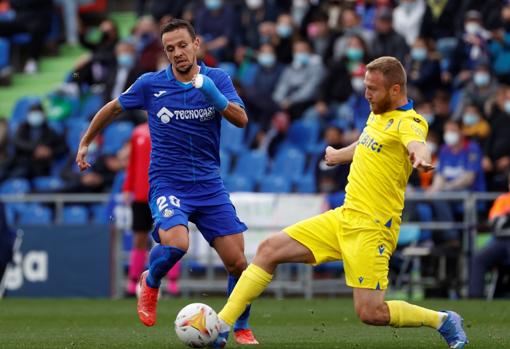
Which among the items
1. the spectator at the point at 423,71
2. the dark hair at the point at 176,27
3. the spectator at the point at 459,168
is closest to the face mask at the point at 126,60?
the spectator at the point at 423,71

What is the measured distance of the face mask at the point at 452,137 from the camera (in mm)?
20125

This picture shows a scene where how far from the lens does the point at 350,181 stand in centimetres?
979

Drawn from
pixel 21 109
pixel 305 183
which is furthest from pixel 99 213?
pixel 21 109

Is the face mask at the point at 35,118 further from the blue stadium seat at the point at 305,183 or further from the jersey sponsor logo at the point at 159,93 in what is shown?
the jersey sponsor logo at the point at 159,93

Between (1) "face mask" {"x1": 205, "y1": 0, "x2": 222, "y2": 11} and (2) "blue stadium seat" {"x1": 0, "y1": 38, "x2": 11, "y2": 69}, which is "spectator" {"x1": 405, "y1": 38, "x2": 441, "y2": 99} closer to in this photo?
(1) "face mask" {"x1": 205, "y1": 0, "x2": 222, "y2": 11}

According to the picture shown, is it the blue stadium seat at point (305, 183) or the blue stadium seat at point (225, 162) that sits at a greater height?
the blue stadium seat at point (225, 162)

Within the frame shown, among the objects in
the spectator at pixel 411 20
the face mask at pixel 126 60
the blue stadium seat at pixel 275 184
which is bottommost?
the blue stadium seat at pixel 275 184

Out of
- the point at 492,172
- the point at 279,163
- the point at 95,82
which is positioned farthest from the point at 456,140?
the point at 95,82

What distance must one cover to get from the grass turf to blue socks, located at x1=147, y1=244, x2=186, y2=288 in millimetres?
499

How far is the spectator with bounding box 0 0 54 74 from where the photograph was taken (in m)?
27.3

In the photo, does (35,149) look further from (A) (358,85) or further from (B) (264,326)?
(B) (264,326)

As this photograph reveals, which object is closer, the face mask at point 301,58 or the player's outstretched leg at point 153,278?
the player's outstretched leg at point 153,278

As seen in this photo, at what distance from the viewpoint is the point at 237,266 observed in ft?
35.8

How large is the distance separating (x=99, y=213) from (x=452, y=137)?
556cm
